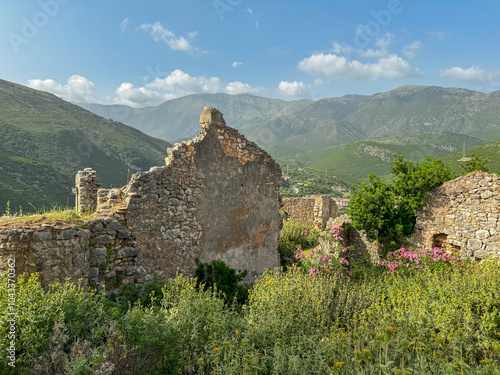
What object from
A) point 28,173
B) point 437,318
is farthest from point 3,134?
point 437,318

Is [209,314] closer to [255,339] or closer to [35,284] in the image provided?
[255,339]

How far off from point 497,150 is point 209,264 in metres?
43.1

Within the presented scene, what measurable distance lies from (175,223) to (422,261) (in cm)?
722

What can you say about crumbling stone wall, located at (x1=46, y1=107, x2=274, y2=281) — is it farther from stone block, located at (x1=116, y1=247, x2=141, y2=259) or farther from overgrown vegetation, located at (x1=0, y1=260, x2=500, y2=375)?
overgrown vegetation, located at (x1=0, y1=260, x2=500, y2=375)

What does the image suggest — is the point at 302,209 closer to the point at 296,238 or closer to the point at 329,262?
the point at 296,238

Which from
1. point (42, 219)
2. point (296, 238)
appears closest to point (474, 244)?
point (296, 238)

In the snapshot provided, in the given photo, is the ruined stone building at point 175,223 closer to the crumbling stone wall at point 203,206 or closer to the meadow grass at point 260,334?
the crumbling stone wall at point 203,206

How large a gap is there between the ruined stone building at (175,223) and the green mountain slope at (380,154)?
57044 millimetres

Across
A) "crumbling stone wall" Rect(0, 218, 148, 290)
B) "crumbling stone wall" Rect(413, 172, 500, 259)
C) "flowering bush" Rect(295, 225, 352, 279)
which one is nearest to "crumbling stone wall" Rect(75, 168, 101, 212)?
"crumbling stone wall" Rect(0, 218, 148, 290)

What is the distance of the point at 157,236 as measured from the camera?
6.35m

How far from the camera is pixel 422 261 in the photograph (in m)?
8.93

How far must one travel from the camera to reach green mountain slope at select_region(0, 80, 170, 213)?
27281mm

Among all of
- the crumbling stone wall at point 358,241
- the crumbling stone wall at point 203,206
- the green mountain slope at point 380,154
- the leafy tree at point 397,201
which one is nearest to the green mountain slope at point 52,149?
the crumbling stone wall at point 203,206

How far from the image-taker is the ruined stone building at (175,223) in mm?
4789
